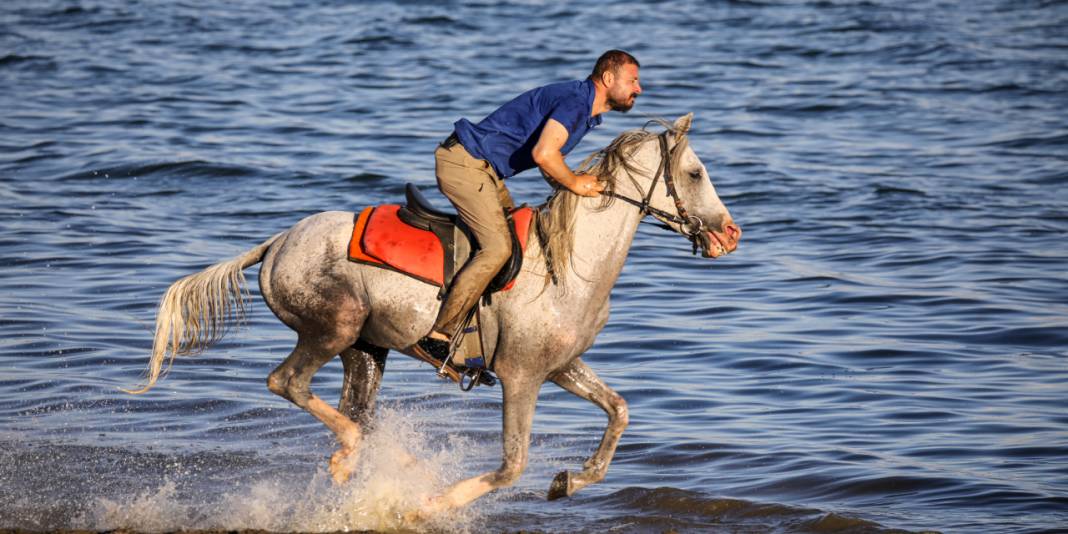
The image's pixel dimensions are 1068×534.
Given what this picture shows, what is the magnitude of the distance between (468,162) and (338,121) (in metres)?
17.7

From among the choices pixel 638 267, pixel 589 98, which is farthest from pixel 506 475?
pixel 638 267

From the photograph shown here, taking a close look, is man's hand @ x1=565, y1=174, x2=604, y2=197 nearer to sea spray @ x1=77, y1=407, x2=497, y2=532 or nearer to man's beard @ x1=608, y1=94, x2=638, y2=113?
man's beard @ x1=608, y1=94, x2=638, y2=113

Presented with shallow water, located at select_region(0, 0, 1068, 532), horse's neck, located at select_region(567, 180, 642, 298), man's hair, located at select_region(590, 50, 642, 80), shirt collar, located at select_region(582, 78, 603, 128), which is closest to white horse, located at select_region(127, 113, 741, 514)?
horse's neck, located at select_region(567, 180, 642, 298)

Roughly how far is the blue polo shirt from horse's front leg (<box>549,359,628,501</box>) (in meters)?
1.18

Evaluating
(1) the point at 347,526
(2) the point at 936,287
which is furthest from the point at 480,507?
(2) the point at 936,287

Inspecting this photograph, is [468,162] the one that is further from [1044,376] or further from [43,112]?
[43,112]

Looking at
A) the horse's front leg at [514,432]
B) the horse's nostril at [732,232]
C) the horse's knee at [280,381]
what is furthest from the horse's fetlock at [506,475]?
the horse's nostril at [732,232]

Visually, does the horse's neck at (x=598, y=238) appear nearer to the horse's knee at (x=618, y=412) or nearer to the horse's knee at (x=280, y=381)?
the horse's knee at (x=618, y=412)

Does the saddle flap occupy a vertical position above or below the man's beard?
below

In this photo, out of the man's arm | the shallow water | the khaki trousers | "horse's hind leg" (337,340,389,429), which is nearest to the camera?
the man's arm

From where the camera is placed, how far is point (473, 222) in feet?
22.9

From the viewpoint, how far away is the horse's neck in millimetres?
7031

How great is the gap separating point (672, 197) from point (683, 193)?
6 centimetres

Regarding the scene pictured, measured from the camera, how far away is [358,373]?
26.4 feet
